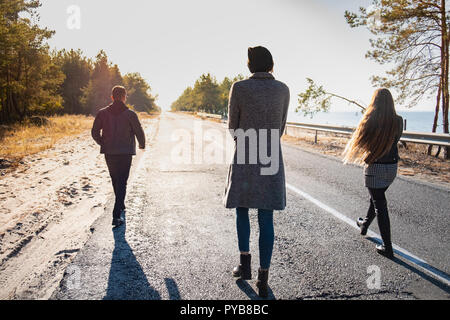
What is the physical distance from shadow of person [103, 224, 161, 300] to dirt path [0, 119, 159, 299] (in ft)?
1.64

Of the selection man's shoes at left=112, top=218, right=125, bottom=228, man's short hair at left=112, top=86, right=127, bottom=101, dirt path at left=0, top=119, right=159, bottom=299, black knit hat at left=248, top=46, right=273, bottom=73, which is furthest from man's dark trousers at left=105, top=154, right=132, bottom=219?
black knit hat at left=248, top=46, right=273, bottom=73

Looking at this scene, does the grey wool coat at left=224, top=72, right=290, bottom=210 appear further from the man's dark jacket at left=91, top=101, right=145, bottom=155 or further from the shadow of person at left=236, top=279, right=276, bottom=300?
the man's dark jacket at left=91, top=101, right=145, bottom=155

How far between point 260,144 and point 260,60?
772 millimetres

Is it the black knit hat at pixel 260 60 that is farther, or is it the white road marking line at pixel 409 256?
the white road marking line at pixel 409 256

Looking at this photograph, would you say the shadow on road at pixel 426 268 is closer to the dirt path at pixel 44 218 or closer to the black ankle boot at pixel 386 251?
the black ankle boot at pixel 386 251

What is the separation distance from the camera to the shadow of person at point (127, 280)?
243cm

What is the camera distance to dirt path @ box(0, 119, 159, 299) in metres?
2.74

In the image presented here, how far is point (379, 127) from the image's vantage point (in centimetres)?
320

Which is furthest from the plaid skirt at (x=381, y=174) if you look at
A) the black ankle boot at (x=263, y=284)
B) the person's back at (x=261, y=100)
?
the black ankle boot at (x=263, y=284)

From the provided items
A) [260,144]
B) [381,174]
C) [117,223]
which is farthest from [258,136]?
[117,223]

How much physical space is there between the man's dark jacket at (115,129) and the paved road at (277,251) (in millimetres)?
1072
